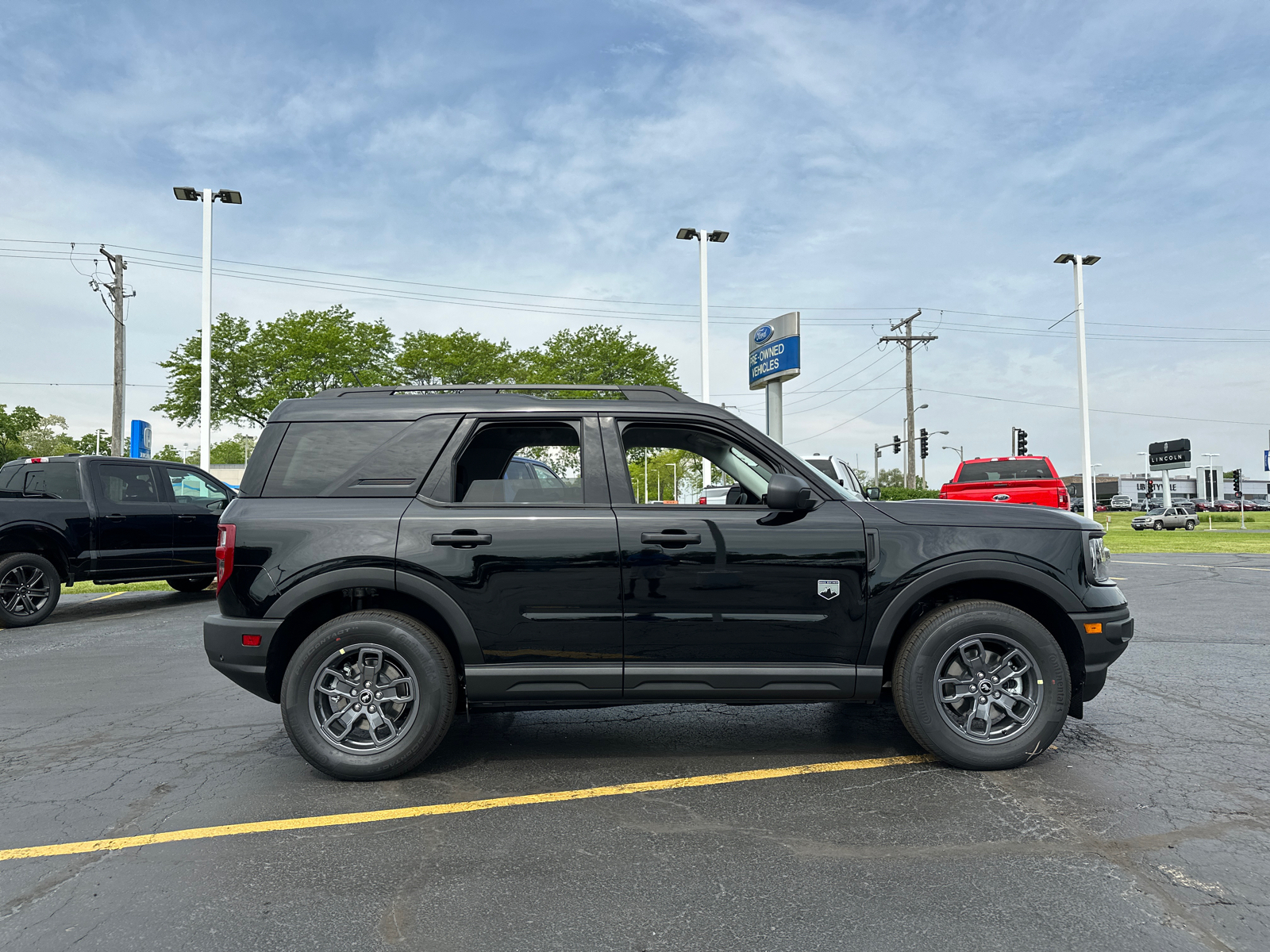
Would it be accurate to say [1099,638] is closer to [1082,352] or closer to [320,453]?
[320,453]

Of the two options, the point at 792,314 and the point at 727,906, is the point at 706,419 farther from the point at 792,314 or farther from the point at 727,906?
the point at 792,314

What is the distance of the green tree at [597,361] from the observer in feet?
129

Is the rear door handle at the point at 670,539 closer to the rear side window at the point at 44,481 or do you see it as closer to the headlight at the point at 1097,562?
the headlight at the point at 1097,562

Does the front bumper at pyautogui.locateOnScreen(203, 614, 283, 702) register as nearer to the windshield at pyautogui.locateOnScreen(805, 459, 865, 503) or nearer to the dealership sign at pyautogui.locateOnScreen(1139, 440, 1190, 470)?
the windshield at pyautogui.locateOnScreen(805, 459, 865, 503)

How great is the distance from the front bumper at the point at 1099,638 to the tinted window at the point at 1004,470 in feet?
48.6

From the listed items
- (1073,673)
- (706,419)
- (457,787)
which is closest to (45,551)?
(457,787)

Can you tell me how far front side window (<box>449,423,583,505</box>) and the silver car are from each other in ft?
155

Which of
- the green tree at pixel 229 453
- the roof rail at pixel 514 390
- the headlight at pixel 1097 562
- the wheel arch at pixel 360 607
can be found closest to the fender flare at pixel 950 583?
the headlight at pixel 1097 562

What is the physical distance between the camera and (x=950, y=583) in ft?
13.9

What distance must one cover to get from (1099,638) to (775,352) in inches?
579

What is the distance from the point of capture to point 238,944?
8.75 feet

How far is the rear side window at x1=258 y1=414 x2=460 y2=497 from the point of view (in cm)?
433

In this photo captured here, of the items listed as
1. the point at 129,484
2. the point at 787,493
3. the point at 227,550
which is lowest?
the point at 227,550

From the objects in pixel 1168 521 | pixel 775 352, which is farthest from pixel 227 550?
pixel 1168 521
